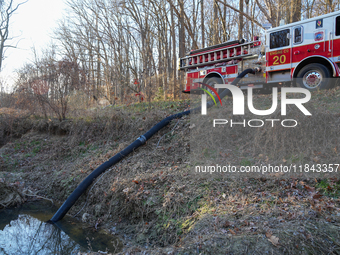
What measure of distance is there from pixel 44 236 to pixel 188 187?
3.52m

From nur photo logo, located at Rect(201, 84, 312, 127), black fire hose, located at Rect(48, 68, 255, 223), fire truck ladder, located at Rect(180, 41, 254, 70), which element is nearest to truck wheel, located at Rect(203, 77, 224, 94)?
fire truck ladder, located at Rect(180, 41, 254, 70)

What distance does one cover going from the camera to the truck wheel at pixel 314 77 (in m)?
9.01

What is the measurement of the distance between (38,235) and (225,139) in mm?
5463

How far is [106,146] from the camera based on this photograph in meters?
10.5

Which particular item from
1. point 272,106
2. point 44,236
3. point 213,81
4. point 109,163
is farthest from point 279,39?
point 44,236

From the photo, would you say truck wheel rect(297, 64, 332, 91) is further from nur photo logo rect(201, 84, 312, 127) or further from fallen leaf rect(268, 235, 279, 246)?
fallen leaf rect(268, 235, 279, 246)

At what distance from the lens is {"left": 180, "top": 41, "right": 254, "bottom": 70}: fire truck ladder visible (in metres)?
10.7

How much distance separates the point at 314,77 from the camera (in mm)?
9312

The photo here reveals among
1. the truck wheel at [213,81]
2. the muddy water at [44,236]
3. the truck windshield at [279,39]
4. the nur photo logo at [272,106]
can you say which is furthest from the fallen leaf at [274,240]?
the truck wheel at [213,81]

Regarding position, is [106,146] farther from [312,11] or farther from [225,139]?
[312,11]

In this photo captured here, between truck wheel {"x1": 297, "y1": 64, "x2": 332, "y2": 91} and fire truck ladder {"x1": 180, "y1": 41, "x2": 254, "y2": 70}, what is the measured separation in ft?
6.80

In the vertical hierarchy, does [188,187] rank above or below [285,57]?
below

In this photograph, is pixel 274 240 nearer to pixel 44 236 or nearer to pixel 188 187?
pixel 188 187

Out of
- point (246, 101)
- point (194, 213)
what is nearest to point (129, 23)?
point (246, 101)
